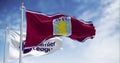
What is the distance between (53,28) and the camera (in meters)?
23.6

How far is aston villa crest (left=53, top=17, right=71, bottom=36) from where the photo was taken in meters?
23.6

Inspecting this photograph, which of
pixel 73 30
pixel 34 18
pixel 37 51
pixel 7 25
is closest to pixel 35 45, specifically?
pixel 37 51

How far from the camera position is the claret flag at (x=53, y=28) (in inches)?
884

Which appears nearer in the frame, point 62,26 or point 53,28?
point 53,28

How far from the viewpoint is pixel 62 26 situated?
23.9 metres

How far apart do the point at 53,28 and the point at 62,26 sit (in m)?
0.79

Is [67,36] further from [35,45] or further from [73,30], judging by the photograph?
[35,45]

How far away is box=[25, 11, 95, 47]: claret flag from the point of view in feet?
73.7

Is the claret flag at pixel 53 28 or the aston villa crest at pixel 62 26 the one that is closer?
the claret flag at pixel 53 28

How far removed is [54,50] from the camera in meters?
23.5

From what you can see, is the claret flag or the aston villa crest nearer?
the claret flag

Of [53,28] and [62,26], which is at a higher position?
[62,26]

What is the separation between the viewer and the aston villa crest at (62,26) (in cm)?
2358

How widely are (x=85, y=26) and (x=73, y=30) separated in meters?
1.00
